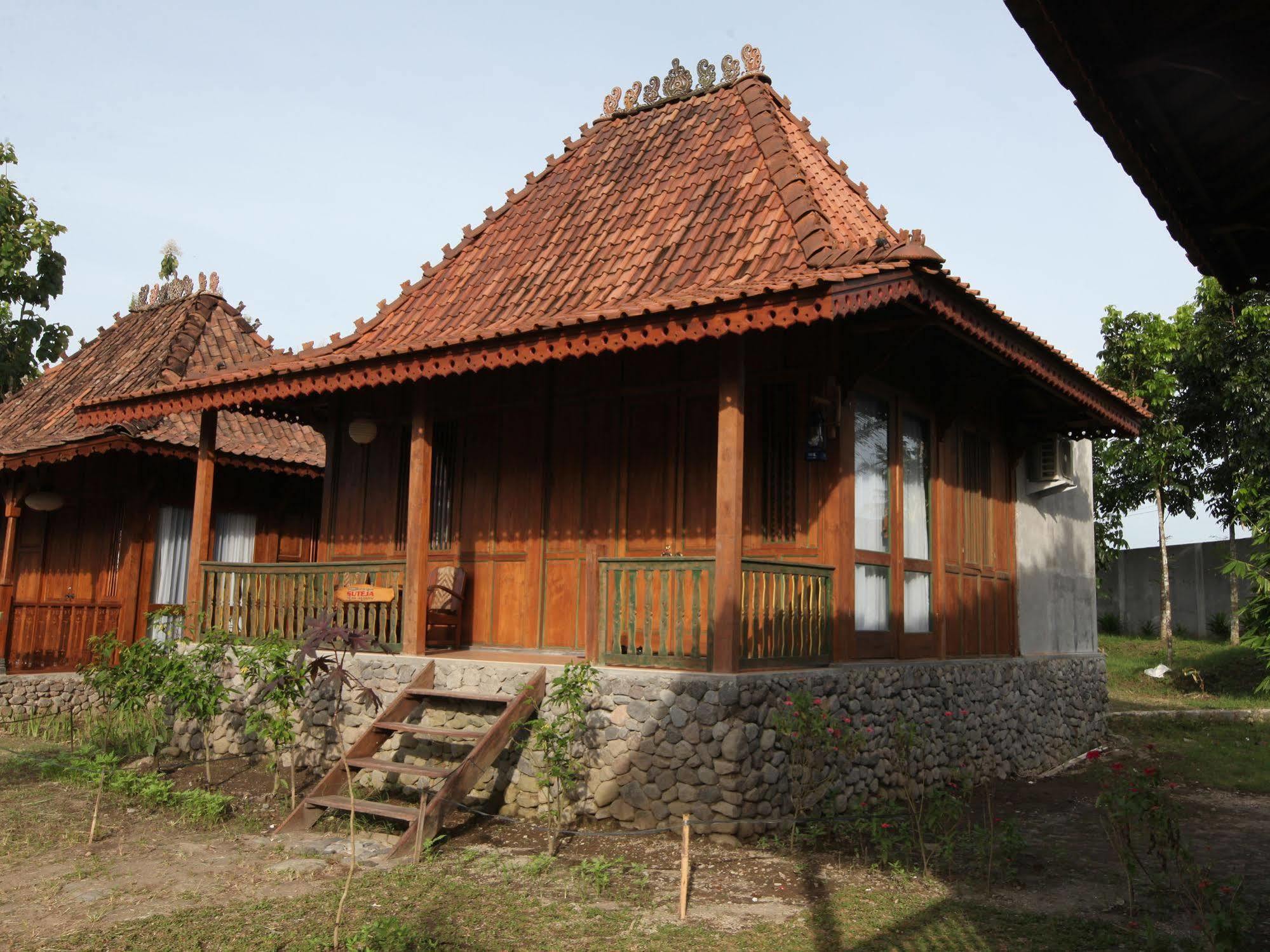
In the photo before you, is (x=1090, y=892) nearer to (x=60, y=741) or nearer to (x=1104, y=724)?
(x=1104, y=724)

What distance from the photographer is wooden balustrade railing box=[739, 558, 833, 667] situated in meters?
7.43

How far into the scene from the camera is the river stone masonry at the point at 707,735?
22.9 feet

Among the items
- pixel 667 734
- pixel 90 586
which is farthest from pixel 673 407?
pixel 90 586

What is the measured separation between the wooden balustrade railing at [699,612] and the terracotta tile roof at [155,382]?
7077mm

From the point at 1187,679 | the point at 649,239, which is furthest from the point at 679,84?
the point at 1187,679

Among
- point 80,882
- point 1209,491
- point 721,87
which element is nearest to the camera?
point 80,882

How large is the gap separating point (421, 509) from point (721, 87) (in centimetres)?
555

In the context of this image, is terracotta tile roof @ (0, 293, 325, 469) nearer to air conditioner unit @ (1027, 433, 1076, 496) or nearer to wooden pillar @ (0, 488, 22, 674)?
wooden pillar @ (0, 488, 22, 674)

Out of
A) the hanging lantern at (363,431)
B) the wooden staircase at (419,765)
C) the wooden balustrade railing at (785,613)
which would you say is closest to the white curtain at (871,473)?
the wooden balustrade railing at (785,613)

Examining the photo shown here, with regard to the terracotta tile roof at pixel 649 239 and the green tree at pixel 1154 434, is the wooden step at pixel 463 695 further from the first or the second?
the green tree at pixel 1154 434

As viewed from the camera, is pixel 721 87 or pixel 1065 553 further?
pixel 1065 553

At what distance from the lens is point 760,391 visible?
8.75 m

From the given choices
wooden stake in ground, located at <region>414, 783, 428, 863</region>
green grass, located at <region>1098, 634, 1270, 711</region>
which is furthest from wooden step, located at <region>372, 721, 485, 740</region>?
green grass, located at <region>1098, 634, 1270, 711</region>

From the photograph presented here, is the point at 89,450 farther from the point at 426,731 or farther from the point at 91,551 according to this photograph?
the point at 426,731
